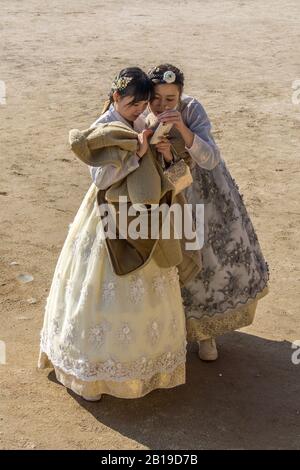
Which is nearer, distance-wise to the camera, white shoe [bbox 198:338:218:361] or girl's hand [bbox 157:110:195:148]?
girl's hand [bbox 157:110:195:148]

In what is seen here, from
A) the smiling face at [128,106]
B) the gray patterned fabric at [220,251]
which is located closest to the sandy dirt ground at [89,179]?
the gray patterned fabric at [220,251]

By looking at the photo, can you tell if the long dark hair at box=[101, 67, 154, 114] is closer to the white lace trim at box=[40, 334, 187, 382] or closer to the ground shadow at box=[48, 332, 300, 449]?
the white lace trim at box=[40, 334, 187, 382]

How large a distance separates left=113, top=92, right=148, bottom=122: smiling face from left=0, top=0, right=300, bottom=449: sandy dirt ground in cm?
151

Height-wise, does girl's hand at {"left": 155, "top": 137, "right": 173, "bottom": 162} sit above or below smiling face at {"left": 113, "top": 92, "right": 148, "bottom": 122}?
below

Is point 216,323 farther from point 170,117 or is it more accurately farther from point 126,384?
point 170,117

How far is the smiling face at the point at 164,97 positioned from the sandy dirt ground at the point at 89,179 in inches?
60.6

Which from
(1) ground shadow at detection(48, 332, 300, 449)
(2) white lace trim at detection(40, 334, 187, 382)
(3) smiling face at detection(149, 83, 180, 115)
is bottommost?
(1) ground shadow at detection(48, 332, 300, 449)

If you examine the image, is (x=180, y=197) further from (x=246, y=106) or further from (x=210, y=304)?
(x=246, y=106)

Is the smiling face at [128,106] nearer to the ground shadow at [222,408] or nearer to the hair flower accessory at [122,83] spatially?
the hair flower accessory at [122,83]

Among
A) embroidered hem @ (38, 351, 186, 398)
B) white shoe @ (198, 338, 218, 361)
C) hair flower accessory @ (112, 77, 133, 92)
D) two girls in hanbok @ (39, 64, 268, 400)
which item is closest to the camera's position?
hair flower accessory @ (112, 77, 133, 92)

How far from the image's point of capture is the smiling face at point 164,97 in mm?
4086

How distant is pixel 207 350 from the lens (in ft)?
16.4

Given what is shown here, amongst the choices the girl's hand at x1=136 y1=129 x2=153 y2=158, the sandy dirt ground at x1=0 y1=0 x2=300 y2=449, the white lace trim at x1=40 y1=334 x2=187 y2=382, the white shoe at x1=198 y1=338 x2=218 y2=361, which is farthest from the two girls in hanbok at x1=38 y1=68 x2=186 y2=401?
the white shoe at x1=198 y1=338 x2=218 y2=361

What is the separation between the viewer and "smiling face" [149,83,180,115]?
409cm
